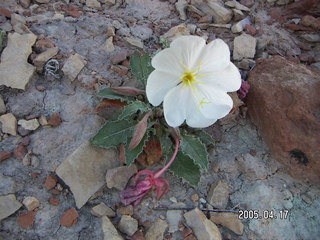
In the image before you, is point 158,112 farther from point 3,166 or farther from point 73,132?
point 3,166

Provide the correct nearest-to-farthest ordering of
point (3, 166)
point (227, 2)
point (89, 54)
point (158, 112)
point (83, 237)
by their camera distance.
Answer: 1. point (83, 237)
2. point (3, 166)
3. point (158, 112)
4. point (89, 54)
5. point (227, 2)

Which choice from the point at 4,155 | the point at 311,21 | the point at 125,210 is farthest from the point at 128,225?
Result: the point at 311,21

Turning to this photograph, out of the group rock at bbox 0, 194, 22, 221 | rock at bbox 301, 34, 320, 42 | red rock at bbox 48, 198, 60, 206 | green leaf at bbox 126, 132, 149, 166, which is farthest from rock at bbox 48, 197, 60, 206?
rock at bbox 301, 34, 320, 42

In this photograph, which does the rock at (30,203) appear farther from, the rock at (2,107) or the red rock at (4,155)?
the rock at (2,107)

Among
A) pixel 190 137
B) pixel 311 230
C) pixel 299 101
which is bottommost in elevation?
pixel 311 230

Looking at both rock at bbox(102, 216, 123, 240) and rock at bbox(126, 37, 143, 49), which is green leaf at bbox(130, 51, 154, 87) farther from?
rock at bbox(102, 216, 123, 240)

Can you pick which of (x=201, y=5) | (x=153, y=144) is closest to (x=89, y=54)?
(x=153, y=144)

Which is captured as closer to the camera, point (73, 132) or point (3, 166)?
point (3, 166)
